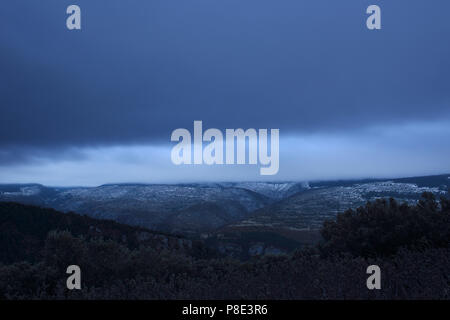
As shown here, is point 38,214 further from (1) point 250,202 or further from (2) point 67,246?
(1) point 250,202

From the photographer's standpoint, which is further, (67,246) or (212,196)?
(212,196)

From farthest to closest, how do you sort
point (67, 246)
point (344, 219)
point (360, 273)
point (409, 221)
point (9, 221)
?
point (9, 221), point (344, 219), point (409, 221), point (67, 246), point (360, 273)

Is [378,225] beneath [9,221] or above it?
above

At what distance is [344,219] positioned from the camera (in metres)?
10.8

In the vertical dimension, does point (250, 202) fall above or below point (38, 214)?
below

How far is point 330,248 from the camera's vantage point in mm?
9828

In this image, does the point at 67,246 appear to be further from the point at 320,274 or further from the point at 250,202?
the point at 250,202

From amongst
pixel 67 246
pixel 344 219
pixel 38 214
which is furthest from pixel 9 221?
pixel 344 219

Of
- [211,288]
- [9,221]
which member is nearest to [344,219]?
[211,288]

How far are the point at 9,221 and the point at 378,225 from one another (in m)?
22.5
